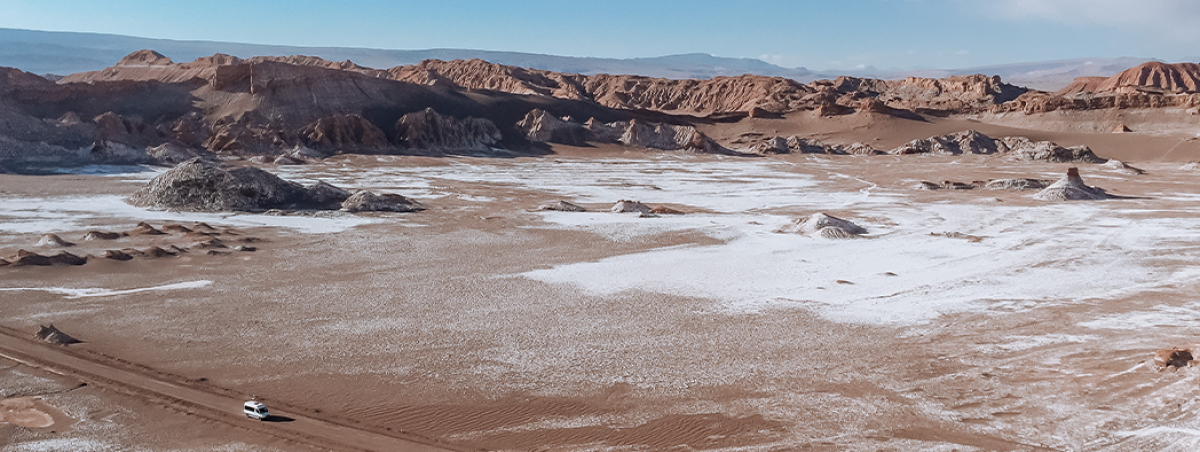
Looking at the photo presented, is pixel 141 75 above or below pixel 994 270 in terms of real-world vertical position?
above

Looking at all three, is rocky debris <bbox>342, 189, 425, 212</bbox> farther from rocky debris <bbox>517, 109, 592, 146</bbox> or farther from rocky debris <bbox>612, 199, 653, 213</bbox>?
rocky debris <bbox>517, 109, 592, 146</bbox>

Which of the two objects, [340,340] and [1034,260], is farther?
[1034,260]

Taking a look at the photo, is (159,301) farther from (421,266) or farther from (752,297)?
(752,297)

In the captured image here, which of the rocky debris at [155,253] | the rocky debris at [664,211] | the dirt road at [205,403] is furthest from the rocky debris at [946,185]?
the dirt road at [205,403]

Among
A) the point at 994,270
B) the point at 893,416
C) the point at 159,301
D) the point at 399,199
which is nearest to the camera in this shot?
the point at 893,416

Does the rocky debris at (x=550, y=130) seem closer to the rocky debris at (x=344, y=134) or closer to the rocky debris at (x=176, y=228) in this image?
the rocky debris at (x=344, y=134)

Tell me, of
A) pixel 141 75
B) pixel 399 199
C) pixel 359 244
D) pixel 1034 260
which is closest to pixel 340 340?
pixel 359 244

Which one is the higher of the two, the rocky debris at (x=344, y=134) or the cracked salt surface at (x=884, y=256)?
the rocky debris at (x=344, y=134)

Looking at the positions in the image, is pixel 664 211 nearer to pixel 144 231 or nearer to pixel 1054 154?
pixel 144 231
